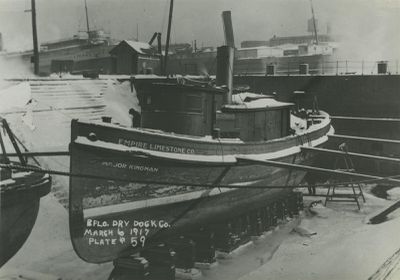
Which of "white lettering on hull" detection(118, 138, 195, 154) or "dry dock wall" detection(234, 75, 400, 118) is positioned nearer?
"white lettering on hull" detection(118, 138, 195, 154)

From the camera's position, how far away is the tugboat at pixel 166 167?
29.0ft

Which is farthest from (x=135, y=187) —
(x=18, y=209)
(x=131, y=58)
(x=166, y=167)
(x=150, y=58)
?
(x=150, y=58)

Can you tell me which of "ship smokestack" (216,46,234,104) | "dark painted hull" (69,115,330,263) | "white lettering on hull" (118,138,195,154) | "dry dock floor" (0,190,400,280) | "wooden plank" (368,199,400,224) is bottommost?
"dry dock floor" (0,190,400,280)

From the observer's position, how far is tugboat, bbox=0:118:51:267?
20.6 ft

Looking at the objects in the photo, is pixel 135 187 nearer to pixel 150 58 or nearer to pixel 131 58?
pixel 131 58

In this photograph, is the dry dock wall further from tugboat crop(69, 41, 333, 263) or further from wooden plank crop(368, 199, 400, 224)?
tugboat crop(69, 41, 333, 263)

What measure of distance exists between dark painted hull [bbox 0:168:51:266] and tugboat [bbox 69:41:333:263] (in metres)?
0.87

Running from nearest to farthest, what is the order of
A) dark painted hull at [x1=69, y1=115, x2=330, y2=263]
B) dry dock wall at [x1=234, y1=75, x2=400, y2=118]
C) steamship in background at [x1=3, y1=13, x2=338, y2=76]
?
1. dark painted hull at [x1=69, y1=115, x2=330, y2=263]
2. dry dock wall at [x1=234, y1=75, x2=400, y2=118]
3. steamship in background at [x1=3, y1=13, x2=338, y2=76]

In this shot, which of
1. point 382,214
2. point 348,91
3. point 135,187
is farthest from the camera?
point 348,91

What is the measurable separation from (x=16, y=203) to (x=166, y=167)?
3.55m

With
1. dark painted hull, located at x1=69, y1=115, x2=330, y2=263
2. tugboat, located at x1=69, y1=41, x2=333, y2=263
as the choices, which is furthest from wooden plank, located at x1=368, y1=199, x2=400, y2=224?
dark painted hull, located at x1=69, y1=115, x2=330, y2=263

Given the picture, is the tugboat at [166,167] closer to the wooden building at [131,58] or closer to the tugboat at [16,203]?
the tugboat at [16,203]

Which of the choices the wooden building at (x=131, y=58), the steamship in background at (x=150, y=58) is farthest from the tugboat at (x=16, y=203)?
the wooden building at (x=131, y=58)

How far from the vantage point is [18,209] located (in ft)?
21.4
